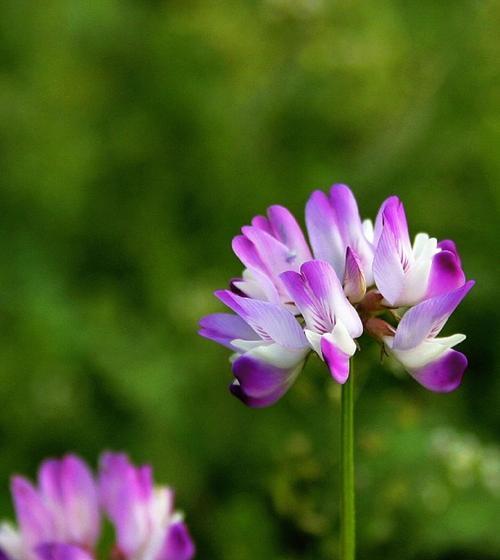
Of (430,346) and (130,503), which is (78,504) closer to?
(130,503)

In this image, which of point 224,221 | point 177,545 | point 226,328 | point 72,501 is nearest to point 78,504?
point 72,501

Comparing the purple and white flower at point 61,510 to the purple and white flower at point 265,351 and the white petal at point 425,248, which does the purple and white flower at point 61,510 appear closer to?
the purple and white flower at point 265,351

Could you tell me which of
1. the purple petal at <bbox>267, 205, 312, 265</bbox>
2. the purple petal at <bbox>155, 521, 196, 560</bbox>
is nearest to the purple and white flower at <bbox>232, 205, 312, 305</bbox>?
the purple petal at <bbox>267, 205, 312, 265</bbox>

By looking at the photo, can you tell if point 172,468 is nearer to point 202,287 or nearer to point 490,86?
point 202,287

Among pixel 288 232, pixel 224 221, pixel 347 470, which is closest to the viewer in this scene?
pixel 347 470

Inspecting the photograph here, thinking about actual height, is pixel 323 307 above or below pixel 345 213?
below

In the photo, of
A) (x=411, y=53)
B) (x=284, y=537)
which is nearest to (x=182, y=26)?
(x=411, y=53)
